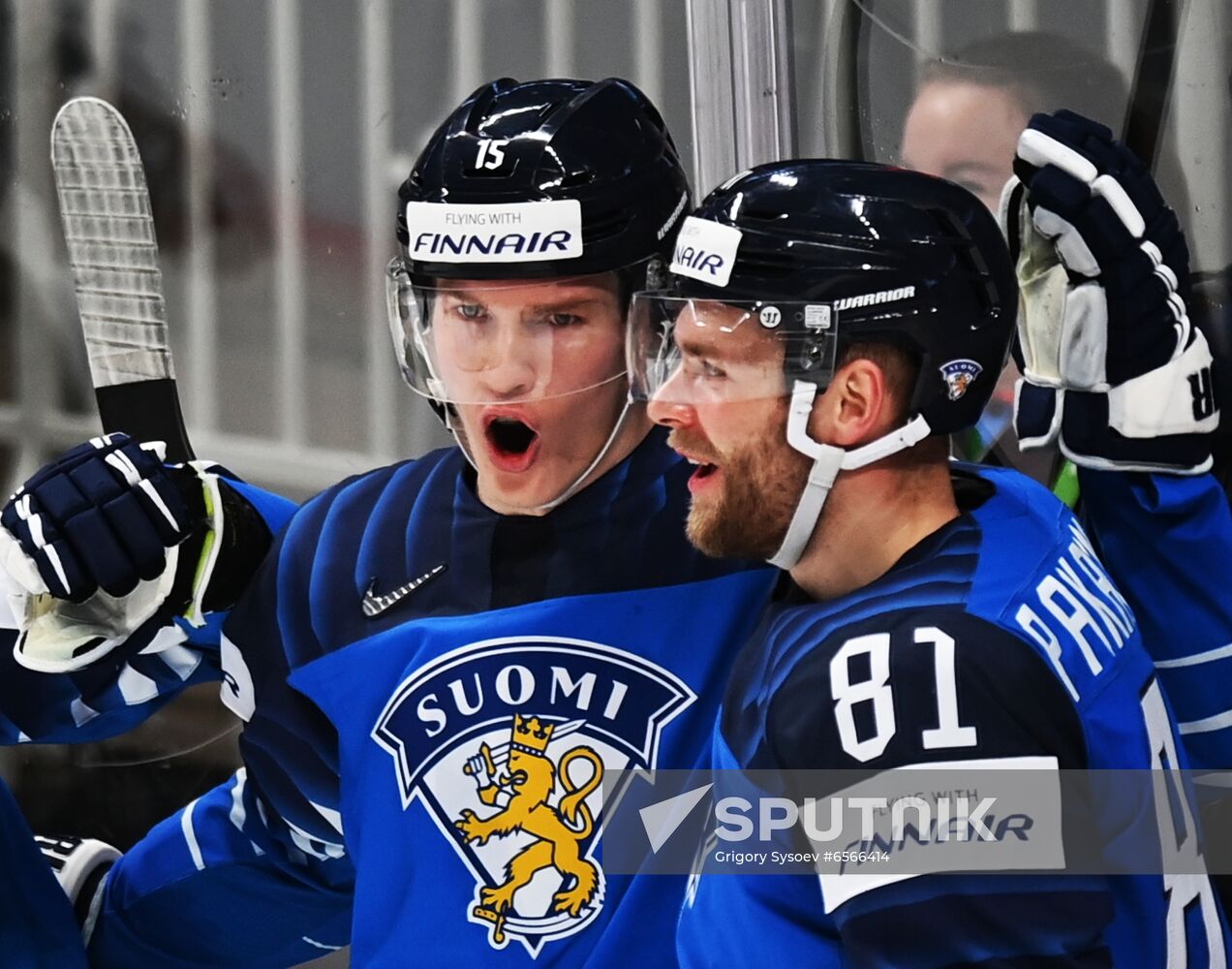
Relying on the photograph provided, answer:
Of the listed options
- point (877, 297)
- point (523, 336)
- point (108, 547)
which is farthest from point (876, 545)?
point (108, 547)

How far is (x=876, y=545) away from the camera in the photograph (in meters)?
1.43

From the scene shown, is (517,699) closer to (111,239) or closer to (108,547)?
(108,547)

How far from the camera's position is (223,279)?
2.68 metres

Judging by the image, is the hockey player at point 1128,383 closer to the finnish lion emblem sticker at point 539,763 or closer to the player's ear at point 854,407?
the player's ear at point 854,407

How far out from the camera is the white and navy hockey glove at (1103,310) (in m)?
1.48

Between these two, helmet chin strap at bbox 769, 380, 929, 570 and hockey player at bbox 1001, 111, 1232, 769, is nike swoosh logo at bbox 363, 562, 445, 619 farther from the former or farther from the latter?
hockey player at bbox 1001, 111, 1232, 769

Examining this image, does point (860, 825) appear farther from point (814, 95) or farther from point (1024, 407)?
point (814, 95)

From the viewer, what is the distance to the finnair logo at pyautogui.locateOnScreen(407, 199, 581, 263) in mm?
1584

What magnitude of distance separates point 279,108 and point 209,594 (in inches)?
38.9

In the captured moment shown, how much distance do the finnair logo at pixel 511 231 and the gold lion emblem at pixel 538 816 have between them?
0.43 m

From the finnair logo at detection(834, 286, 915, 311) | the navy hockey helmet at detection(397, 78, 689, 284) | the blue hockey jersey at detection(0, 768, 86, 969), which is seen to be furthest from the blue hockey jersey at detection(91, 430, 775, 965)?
the blue hockey jersey at detection(0, 768, 86, 969)

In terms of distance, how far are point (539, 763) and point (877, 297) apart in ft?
1.84

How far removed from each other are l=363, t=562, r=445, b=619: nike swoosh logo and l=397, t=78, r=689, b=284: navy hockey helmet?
11.6 inches

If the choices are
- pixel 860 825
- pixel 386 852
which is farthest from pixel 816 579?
pixel 386 852
